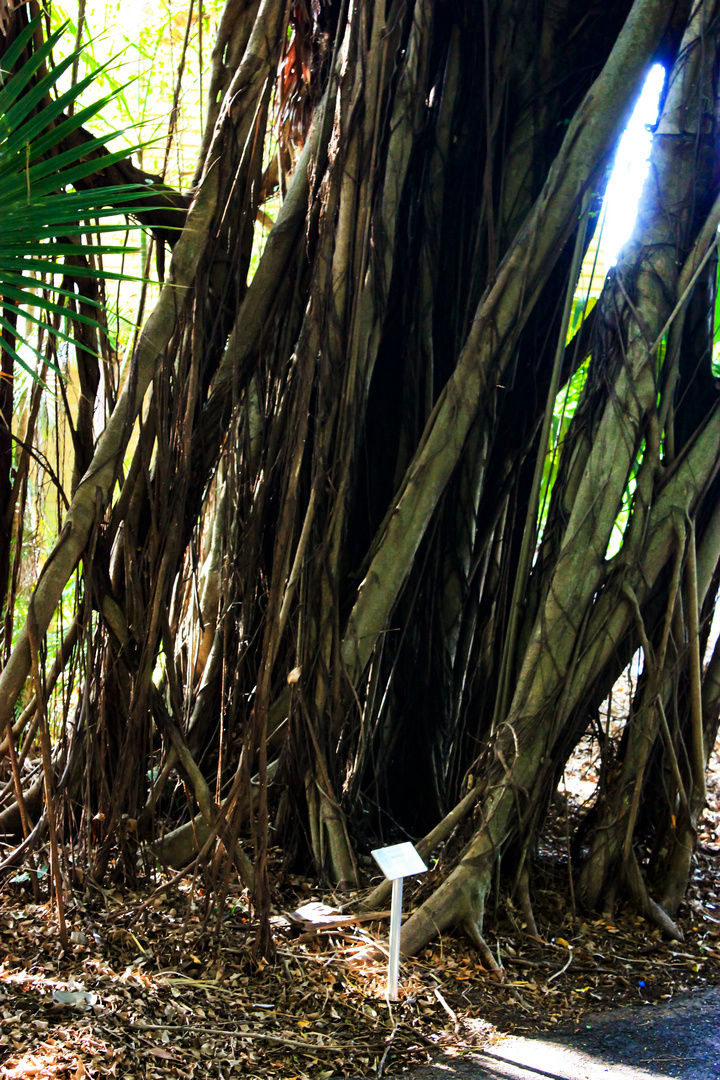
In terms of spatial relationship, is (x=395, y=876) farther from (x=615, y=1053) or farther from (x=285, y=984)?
(x=615, y=1053)

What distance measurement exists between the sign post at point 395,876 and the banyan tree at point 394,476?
221 mm

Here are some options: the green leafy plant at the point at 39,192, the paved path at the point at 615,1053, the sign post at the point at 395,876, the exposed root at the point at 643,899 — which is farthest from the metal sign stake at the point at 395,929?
the green leafy plant at the point at 39,192

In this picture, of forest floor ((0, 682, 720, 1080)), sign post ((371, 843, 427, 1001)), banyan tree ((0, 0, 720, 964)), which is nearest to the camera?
forest floor ((0, 682, 720, 1080))

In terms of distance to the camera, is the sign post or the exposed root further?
the exposed root

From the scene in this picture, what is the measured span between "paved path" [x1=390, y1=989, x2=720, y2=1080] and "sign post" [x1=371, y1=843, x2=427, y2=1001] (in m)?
0.19

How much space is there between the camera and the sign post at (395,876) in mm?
1889

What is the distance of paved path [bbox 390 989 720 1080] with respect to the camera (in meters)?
1.77

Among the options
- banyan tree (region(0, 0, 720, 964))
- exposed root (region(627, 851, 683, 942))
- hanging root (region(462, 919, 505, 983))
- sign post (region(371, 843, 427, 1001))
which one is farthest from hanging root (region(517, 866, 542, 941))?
sign post (region(371, 843, 427, 1001))

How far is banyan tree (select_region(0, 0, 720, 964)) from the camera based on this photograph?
2301mm

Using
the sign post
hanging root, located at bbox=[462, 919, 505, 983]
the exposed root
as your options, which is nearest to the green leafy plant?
the sign post

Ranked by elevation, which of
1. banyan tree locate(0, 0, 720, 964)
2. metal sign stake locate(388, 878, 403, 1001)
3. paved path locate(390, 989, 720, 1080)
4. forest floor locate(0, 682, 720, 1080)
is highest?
banyan tree locate(0, 0, 720, 964)

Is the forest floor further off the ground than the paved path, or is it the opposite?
the forest floor

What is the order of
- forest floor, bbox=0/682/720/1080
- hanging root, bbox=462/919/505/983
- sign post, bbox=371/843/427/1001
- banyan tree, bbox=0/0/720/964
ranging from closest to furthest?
forest floor, bbox=0/682/720/1080
sign post, bbox=371/843/427/1001
hanging root, bbox=462/919/505/983
banyan tree, bbox=0/0/720/964

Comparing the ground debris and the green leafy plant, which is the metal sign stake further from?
the green leafy plant
